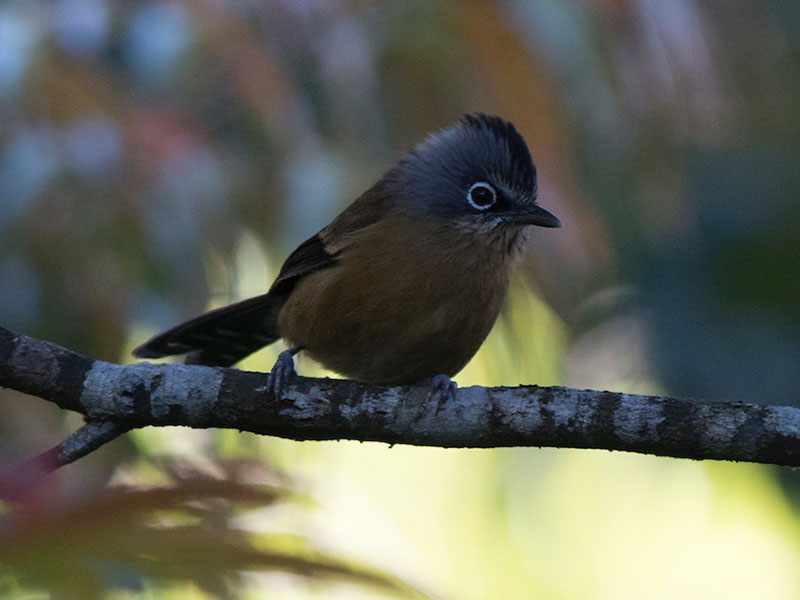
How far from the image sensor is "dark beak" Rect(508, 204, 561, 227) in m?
4.63

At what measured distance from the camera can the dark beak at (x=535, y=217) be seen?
182 inches

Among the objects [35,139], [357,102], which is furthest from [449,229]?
[35,139]

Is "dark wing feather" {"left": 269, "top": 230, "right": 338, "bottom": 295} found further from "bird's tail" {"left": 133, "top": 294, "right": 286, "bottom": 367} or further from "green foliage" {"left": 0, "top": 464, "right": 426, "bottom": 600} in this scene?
"green foliage" {"left": 0, "top": 464, "right": 426, "bottom": 600}

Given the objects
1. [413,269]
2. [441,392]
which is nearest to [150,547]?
[441,392]

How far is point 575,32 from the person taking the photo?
4664 mm

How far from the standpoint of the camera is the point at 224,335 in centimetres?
536

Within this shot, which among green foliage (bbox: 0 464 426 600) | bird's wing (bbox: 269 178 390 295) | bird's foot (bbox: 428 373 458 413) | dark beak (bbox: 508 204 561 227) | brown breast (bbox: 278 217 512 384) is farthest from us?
bird's wing (bbox: 269 178 390 295)

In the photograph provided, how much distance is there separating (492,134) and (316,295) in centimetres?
118

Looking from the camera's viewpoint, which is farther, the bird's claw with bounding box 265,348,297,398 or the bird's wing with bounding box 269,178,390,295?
the bird's wing with bounding box 269,178,390,295

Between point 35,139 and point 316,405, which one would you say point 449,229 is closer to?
point 316,405

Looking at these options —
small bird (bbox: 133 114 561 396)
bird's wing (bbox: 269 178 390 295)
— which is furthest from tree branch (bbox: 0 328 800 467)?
bird's wing (bbox: 269 178 390 295)

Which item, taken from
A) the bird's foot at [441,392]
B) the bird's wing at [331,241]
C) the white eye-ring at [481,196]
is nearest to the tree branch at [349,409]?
the bird's foot at [441,392]

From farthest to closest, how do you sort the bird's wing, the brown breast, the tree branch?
1. the bird's wing
2. the brown breast
3. the tree branch

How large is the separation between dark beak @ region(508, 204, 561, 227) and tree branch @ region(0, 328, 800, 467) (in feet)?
4.35
